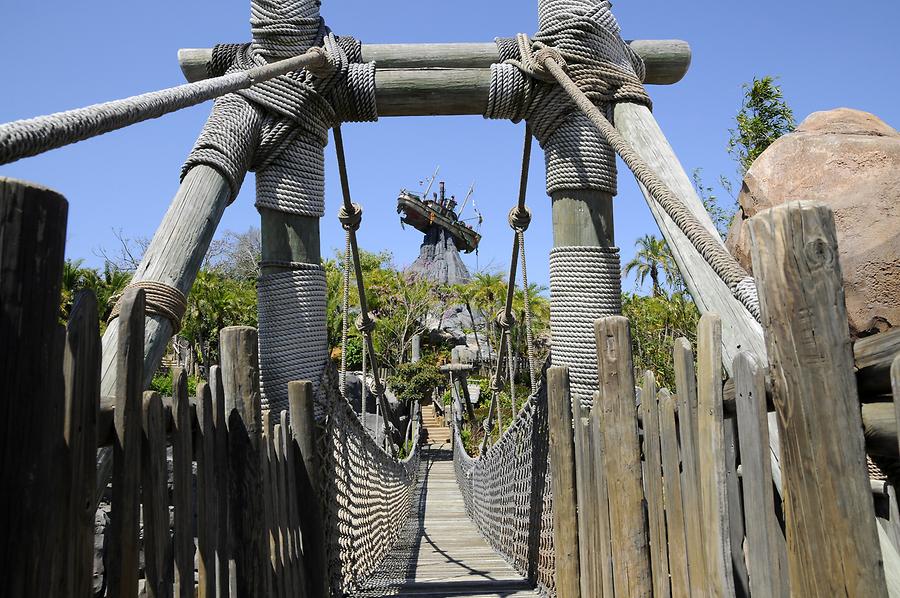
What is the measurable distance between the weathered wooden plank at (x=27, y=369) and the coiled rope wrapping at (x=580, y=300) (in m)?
2.23

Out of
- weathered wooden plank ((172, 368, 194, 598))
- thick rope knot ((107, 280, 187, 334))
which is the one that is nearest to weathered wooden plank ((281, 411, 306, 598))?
thick rope knot ((107, 280, 187, 334))

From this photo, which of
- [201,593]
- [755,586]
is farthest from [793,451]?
[201,593]

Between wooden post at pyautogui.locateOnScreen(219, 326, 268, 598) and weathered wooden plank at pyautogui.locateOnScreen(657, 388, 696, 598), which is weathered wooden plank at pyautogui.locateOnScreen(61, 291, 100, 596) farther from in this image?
weathered wooden plank at pyautogui.locateOnScreen(657, 388, 696, 598)

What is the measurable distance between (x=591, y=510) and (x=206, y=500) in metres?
1.19

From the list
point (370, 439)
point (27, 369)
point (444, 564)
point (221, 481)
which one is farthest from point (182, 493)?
point (444, 564)

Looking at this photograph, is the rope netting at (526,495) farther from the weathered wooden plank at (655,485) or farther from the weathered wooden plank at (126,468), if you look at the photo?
the weathered wooden plank at (126,468)

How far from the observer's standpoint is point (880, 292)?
3.41 meters

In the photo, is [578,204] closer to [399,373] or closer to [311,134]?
[311,134]

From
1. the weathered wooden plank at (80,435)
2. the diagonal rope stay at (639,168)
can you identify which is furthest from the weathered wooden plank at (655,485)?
the weathered wooden plank at (80,435)

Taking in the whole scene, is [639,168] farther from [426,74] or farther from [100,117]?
[100,117]

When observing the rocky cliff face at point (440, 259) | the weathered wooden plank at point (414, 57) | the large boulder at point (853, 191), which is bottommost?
the large boulder at point (853, 191)

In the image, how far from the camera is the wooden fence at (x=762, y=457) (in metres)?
1.06

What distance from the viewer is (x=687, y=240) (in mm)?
2617

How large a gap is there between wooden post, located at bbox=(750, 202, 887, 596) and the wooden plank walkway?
2540mm
